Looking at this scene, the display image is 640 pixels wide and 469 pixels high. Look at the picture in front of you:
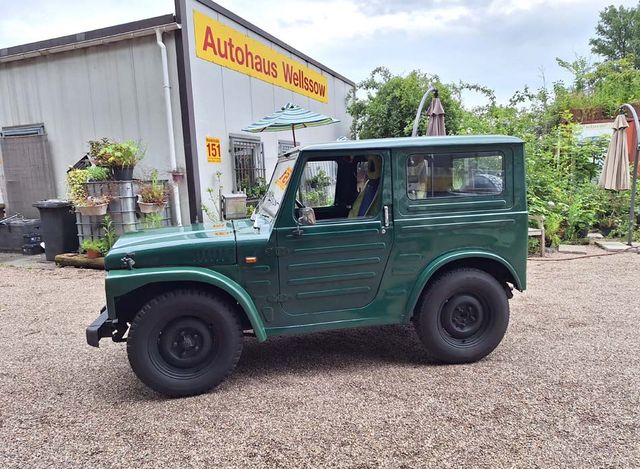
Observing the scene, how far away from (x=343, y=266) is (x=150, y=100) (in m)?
5.52

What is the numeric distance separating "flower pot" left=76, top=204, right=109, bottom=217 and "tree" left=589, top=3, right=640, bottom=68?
3813 cm

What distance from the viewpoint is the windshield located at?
10.3 ft

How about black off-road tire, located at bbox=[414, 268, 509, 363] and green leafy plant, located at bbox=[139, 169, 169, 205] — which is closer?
black off-road tire, located at bbox=[414, 268, 509, 363]

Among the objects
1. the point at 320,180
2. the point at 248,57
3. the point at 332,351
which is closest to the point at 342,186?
the point at 320,180

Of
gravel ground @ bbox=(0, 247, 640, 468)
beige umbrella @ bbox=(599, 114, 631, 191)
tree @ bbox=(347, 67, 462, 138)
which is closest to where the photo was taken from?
gravel ground @ bbox=(0, 247, 640, 468)

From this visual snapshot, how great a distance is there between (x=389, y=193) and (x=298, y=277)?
874 millimetres

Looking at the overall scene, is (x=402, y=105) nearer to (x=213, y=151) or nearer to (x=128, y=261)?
(x=213, y=151)

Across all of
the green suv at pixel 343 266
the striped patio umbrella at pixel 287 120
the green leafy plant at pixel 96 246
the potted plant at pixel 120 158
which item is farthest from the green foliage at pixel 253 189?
the green suv at pixel 343 266

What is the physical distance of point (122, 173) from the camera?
21.9 feet

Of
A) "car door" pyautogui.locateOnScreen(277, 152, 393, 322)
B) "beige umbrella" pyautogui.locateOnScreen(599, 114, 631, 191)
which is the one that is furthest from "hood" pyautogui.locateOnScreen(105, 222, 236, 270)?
"beige umbrella" pyautogui.locateOnScreen(599, 114, 631, 191)

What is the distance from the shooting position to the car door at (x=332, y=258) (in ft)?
9.70

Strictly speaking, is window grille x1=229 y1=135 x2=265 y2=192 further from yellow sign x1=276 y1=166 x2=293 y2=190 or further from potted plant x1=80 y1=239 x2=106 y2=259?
yellow sign x1=276 y1=166 x2=293 y2=190

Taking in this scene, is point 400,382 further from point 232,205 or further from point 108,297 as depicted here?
point 232,205

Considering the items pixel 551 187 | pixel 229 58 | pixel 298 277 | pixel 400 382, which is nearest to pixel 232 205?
pixel 229 58
